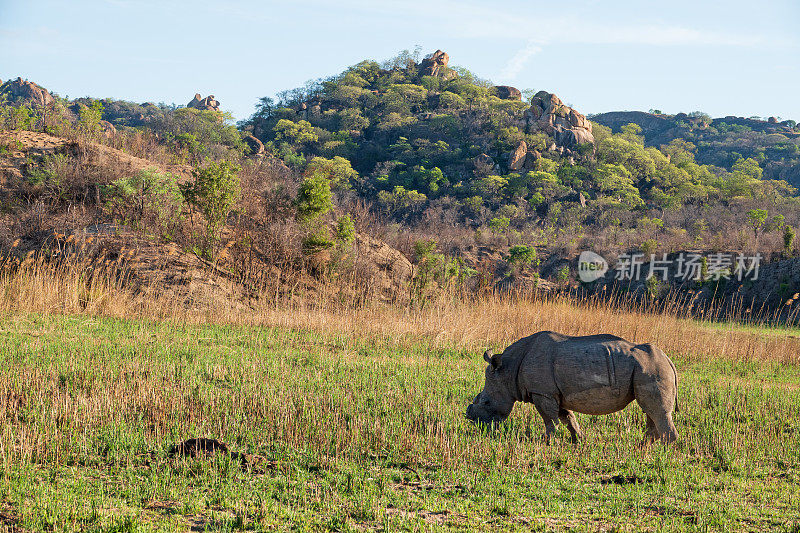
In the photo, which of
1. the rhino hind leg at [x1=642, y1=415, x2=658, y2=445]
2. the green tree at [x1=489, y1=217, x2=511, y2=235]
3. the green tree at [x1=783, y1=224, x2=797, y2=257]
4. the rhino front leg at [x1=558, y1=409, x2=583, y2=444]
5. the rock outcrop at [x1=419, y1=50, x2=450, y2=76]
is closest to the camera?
the rhino hind leg at [x1=642, y1=415, x2=658, y2=445]

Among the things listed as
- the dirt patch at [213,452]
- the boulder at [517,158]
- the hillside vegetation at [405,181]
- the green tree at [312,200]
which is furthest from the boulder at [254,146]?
the dirt patch at [213,452]

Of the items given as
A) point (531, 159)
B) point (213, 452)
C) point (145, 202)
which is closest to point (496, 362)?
point (213, 452)

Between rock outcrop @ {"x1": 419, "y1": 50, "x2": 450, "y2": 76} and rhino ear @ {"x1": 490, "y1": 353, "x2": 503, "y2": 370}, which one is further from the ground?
rock outcrop @ {"x1": 419, "y1": 50, "x2": 450, "y2": 76}

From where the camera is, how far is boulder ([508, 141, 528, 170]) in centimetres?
5412

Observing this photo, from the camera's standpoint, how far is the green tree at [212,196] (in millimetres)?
16812

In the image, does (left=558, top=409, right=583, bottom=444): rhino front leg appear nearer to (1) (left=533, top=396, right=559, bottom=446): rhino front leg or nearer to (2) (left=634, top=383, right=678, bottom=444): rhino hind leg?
(1) (left=533, top=396, right=559, bottom=446): rhino front leg

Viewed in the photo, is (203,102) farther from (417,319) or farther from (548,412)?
(548,412)

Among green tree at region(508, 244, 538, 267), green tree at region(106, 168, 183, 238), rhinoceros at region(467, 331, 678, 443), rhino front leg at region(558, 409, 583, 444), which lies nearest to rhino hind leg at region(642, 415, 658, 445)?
rhinoceros at region(467, 331, 678, 443)

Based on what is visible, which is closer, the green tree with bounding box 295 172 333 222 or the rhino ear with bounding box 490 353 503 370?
the rhino ear with bounding box 490 353 503 370

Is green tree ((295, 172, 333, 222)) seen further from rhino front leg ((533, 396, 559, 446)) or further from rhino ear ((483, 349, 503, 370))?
rhino front leg ((533, 396, 559, 446))

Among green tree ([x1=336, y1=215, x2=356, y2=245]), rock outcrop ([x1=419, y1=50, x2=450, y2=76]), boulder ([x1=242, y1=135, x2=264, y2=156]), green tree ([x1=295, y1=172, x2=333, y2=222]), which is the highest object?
rock outcrop ([x1=419, y1=50, x2=450, y2=76])

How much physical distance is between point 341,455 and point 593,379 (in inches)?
A: 95.9

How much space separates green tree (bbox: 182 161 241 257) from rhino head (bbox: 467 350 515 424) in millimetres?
12365

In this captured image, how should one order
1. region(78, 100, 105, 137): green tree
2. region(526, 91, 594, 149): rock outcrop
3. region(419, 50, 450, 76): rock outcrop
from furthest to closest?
1. region(419, 50, 450, 76): rock outcrop
2. region(526, 91, 594, 149): rock outcrop
3. region(78, 100, 105, 137): green tree
